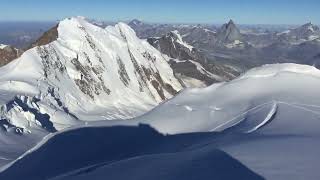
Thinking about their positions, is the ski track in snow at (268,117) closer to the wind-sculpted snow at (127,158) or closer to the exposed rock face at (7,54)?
the wind-sculpted snow at (127,158)

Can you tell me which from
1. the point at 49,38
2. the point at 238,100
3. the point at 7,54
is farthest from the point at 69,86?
the point at 238,100

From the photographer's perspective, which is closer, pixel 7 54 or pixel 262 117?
pixel 262 117

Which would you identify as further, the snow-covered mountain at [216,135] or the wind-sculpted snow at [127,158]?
the snow-covered mountain at [216,135]

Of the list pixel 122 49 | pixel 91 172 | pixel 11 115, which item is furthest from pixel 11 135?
pixel 122 49

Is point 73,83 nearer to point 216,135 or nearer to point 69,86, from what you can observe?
point 69,86

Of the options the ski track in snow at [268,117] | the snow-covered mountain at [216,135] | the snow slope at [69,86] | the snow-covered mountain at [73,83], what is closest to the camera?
the snow-covered mountain at [216,135]

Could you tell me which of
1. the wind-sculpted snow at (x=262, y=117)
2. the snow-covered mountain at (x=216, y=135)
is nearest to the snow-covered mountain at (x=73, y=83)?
the snow-covered mountain at (x=216, y=135)
